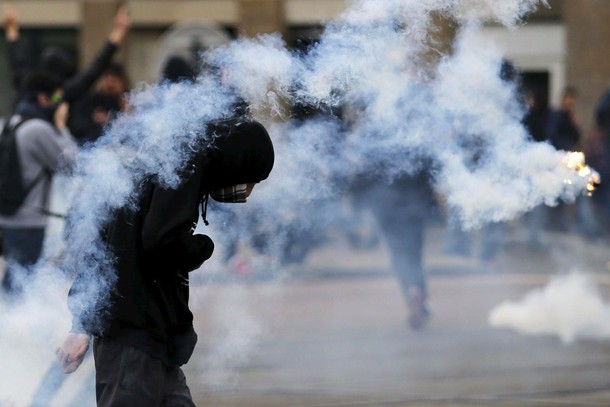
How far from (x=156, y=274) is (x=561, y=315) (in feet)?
17.2

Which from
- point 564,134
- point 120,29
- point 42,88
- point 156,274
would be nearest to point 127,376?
point 156,274

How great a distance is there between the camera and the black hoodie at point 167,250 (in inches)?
145

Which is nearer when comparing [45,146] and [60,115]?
[45,146]

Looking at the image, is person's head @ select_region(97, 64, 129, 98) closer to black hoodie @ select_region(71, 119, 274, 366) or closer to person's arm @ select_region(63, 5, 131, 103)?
person's arm @ select_region(63, 5, 131, 103)

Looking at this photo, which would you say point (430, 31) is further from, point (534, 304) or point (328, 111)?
point (534, 304)

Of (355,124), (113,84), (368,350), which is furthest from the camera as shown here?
(113,84)

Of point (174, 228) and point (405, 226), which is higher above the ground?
point (405, 226)

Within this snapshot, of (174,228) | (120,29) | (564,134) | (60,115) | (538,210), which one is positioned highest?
(564,134)

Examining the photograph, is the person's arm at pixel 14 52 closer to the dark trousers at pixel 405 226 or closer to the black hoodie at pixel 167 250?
the dark trousers at pixel 405 226

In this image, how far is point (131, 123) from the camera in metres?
4.24

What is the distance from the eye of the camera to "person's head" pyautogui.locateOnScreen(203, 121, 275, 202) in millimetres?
3738

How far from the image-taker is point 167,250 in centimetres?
365

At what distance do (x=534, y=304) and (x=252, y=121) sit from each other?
17.7 feet

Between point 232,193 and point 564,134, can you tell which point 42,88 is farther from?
point 564,134
